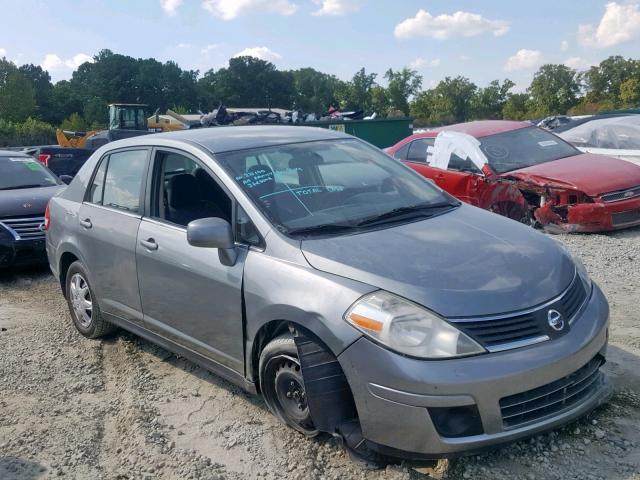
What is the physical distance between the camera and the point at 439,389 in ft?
9.35

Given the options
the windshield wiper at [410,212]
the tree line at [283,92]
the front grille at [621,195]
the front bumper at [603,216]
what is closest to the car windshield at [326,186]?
the windshield wiper at [410,212]

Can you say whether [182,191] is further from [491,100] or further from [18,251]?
[491,100]

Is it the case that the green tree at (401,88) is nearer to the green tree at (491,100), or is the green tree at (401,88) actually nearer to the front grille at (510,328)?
the green tree at (491,100)

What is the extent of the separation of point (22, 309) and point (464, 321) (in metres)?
5.20

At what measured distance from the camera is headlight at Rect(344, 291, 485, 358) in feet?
9.53

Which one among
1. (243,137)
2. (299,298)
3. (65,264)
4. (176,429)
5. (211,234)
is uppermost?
(243,137)

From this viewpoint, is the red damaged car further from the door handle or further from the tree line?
the tree line

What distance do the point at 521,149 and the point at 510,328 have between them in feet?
22.4

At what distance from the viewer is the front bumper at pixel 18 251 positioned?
25.2ft

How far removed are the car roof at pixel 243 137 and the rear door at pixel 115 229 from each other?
23 centimetres

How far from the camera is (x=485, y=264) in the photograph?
3275 mm

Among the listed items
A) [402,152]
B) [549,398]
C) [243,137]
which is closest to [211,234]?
→ [243,137]

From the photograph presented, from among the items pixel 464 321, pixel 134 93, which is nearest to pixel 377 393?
pixel 464 321

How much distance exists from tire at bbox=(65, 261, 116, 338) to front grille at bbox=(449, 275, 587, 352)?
11.0 feet
